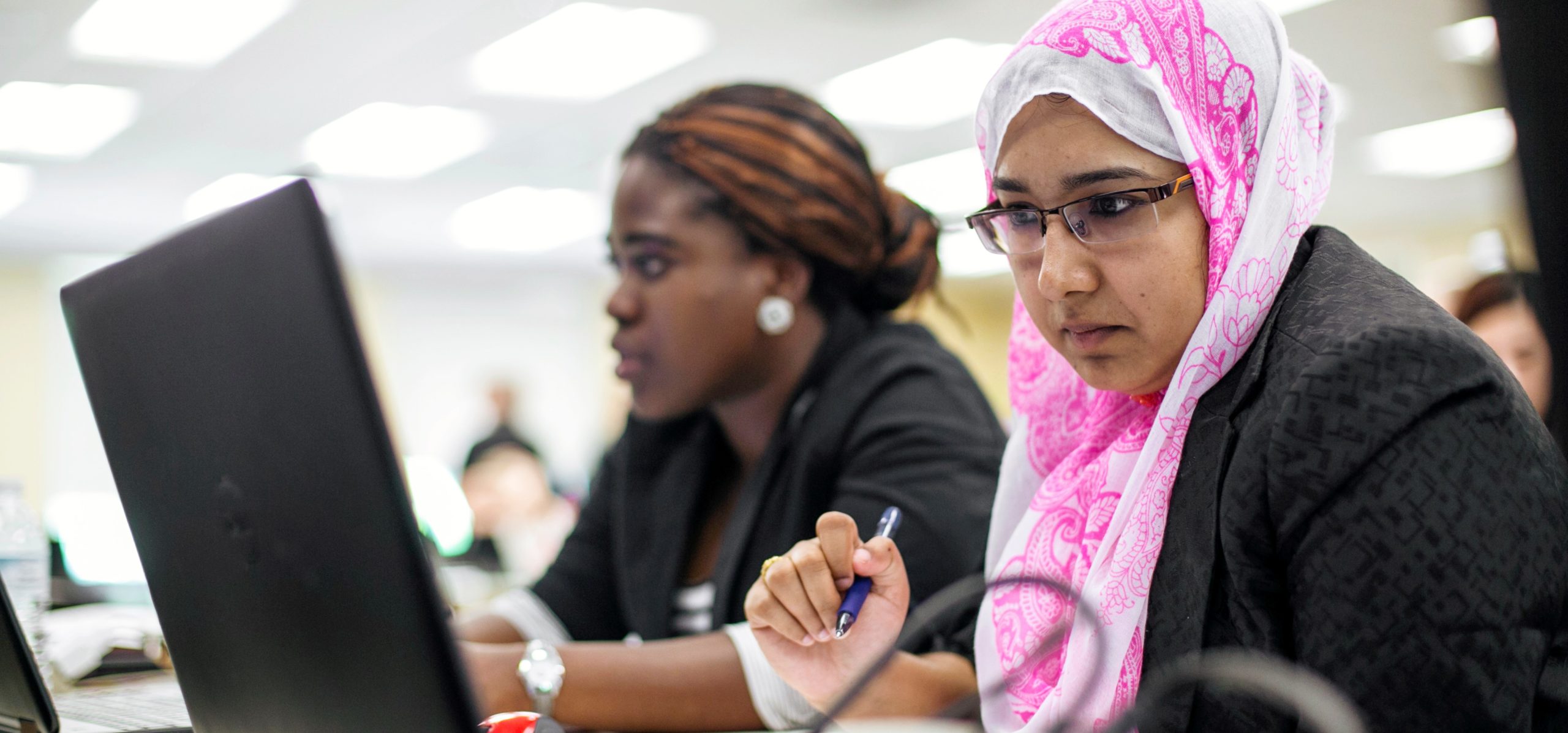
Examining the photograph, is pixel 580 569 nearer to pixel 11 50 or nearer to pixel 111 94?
pixel 11 50

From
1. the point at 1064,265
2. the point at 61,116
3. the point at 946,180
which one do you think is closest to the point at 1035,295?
the point at 1064,265

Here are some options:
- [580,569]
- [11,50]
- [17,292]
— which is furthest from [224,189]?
[580,569]

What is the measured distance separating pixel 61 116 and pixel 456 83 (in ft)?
5.33

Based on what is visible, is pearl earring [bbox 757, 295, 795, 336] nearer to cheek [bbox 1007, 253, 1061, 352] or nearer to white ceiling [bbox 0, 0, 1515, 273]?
cheek [bbox 1007, 253, 1061, 352]

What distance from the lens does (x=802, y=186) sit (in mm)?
1396

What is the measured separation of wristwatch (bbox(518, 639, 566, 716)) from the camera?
3.28 ft

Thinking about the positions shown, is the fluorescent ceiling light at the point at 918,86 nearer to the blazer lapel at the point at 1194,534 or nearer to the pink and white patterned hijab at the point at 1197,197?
the pink and white patterned hijab at the point at 1197,197

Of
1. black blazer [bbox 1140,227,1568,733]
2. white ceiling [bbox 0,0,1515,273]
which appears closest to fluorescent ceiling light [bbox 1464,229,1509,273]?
white ceiling [bbox 0,0,1515,273]

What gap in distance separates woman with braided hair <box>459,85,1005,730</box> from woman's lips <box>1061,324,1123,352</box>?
364mm

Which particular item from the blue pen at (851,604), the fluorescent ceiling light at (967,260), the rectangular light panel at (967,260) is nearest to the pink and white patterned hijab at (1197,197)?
the blue pen at (851,604)

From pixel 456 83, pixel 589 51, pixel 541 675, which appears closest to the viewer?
pixel 541 675

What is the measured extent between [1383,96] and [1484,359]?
5053 millimetres

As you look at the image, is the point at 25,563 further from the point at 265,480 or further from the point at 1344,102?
the point at 1344,102

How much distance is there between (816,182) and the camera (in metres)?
1.40
